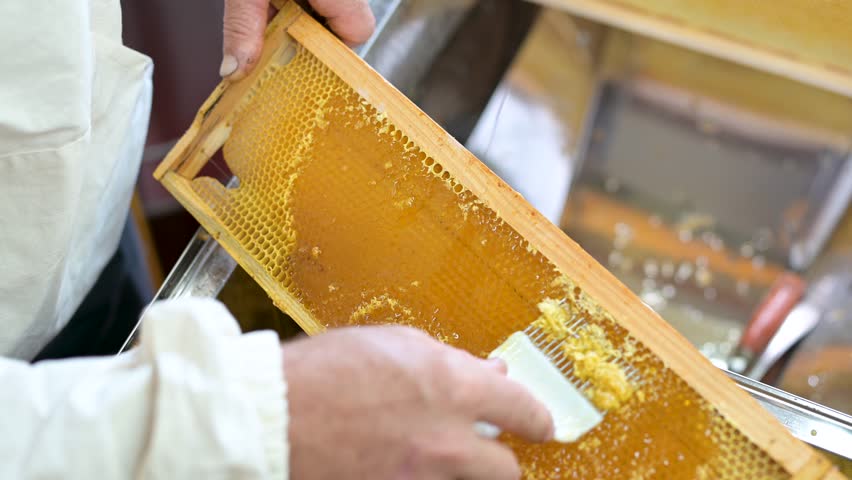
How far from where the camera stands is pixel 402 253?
0.96 metres

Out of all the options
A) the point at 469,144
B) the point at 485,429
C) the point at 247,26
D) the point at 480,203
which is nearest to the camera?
the point at 485,429

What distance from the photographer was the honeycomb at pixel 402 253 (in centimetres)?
82

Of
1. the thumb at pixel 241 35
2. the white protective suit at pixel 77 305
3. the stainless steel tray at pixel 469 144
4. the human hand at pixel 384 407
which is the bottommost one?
the white protective suit at pixel 77 305

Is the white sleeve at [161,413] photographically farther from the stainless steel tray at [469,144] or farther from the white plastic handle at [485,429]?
the stainless steel tray at [469,144]

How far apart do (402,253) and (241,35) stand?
1.59 ft

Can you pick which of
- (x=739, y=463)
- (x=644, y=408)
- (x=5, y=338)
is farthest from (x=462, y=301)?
(x=5, y=338)

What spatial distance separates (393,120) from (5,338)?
76 cm

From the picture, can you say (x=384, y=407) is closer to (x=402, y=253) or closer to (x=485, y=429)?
(x=485, y=429)

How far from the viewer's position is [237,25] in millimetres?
1048

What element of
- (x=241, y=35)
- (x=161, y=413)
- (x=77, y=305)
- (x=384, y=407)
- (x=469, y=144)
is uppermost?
(x=469, y=144)

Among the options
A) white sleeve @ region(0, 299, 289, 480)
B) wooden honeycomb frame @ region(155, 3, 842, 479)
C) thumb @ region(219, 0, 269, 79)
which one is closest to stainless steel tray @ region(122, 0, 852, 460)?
wooden honeycomb frame @ region(155, 3, 842, 479)

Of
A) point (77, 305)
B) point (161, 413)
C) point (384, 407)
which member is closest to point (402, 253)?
point (384, 407)

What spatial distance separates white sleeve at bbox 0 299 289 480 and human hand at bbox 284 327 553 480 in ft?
0.13

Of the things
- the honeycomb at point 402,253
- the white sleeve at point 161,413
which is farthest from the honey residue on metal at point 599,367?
the white sleeve at point 161,413
